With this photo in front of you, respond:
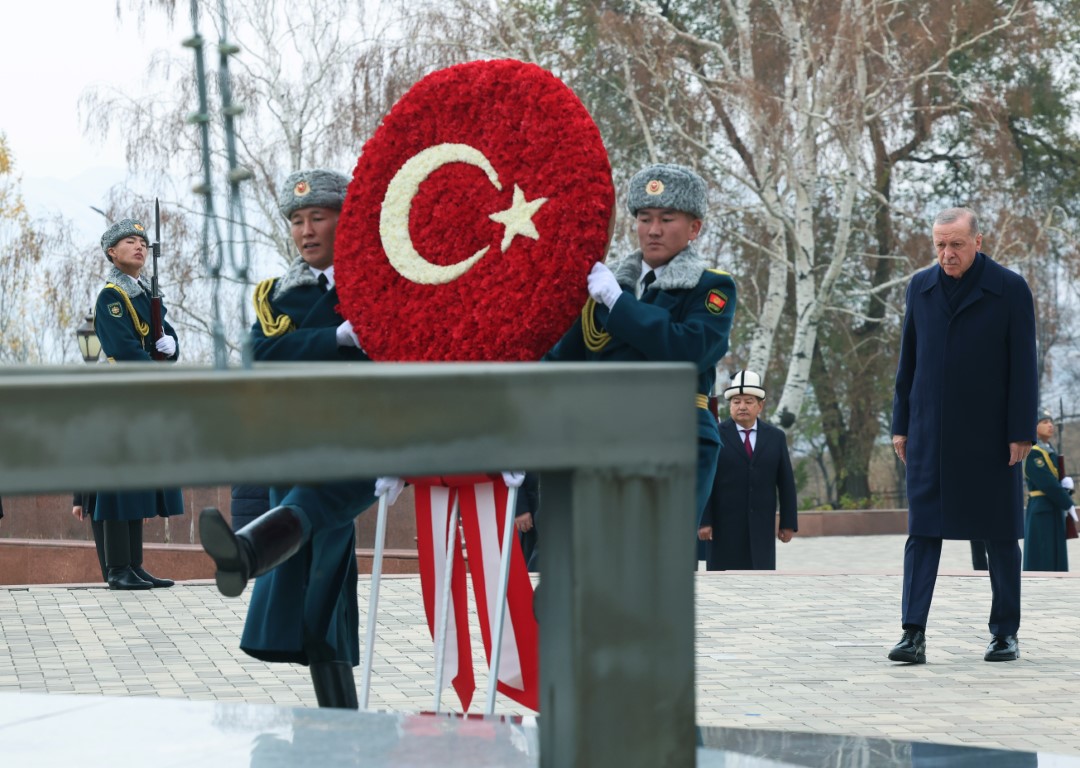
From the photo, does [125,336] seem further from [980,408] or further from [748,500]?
[980,408]

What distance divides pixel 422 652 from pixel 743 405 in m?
4.54

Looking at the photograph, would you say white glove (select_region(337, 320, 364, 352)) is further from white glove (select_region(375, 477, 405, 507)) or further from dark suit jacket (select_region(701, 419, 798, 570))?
dark suit jacket (select_region(701, 419, 798, 570))

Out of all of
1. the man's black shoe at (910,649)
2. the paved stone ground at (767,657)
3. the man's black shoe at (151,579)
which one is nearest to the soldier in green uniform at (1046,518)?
the paved stone ground at (767,657)

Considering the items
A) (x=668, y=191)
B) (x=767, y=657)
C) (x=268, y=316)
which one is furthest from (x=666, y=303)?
(x=767, y=657)

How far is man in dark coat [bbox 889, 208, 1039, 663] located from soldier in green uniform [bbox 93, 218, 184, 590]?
477 cm

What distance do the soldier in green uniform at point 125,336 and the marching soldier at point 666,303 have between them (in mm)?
5675

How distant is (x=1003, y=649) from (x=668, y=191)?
328cm

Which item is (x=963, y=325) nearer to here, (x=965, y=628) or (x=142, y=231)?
(x=965, y=628)

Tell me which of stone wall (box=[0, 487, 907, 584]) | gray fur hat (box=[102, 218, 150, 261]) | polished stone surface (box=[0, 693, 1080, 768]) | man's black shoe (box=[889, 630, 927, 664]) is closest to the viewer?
polished stone surface (box=[0, 693, 1080, 768])

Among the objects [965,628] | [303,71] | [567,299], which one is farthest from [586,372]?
[303,71]

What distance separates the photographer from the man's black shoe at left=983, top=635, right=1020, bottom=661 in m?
7.09

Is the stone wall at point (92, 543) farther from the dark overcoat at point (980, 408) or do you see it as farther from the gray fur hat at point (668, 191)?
the gray fur hat at point (668, 191)

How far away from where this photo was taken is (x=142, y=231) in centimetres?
1014

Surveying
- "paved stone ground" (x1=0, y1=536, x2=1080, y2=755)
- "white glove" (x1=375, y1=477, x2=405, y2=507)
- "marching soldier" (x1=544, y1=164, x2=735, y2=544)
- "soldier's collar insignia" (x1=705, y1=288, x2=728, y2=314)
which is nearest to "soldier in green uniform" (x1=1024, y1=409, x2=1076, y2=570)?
"paved stone ground" (x1=0, y1=536, x2=1080, y2=755)
